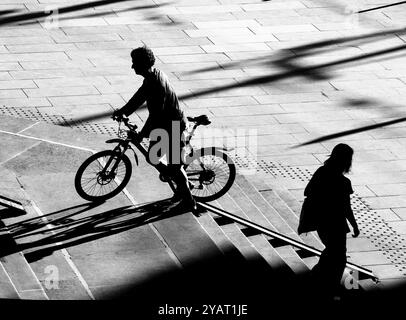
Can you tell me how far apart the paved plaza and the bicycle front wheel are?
0.17 m

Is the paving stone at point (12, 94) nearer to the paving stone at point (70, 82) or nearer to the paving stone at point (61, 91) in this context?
the paving stone at point (61, 91)

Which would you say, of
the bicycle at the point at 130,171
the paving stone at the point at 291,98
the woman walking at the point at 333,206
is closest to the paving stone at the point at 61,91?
the paving stone at the point at 291,98

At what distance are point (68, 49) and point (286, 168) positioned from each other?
5200mm

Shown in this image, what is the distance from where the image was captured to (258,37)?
16.9m

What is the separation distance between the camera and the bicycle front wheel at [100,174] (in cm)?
1024

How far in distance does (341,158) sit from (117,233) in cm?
264

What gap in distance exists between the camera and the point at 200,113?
45.5 feet

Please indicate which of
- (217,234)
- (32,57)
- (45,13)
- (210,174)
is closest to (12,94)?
(32,57)

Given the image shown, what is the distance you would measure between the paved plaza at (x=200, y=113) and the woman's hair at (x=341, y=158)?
1685mm

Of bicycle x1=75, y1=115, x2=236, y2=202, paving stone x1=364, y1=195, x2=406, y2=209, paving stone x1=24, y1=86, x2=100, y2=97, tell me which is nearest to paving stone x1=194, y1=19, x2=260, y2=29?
paving stone x1=24, y1=86, x2=100, y2=97

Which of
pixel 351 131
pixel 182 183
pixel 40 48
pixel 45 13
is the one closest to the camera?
pixel 182 183

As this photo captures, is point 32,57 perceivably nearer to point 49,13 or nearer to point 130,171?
point 49,13

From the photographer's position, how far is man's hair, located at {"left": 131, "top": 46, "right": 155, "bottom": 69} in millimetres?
9500

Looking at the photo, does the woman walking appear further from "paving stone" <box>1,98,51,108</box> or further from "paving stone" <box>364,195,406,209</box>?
"paving stone" <box>1,98,51,108</box>
